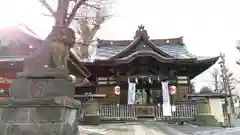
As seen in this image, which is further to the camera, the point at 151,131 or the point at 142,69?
the point at 142,69

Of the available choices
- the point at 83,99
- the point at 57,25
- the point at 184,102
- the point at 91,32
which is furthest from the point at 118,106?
the point at 91,32

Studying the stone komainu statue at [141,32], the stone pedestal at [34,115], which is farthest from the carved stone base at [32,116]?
the stone komainu statue at [141,32]

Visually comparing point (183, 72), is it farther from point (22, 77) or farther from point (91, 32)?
point (22, 77)

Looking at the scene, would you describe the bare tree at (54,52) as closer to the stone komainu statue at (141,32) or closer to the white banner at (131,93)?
the white banner at (131,93)

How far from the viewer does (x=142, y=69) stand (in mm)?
20375

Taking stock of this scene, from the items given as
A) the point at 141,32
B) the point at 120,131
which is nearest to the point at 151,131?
the point at 120,131

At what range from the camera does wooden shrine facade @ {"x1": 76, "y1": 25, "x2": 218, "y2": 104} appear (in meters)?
19.0

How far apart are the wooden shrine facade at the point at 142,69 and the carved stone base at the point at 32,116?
13.5 metres

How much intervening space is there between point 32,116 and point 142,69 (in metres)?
15.7

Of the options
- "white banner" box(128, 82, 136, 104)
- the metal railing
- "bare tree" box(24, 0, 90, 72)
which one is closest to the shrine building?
"white banner" box(128, 82, 136, 104)

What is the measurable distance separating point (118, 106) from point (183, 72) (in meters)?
6.68

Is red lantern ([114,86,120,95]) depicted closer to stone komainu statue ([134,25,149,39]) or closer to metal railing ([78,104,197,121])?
metal railing ([78,104,197,121])

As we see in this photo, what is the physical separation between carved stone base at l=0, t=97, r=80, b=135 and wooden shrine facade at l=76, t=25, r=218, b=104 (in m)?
13.5

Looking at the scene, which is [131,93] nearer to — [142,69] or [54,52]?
[142,69]
